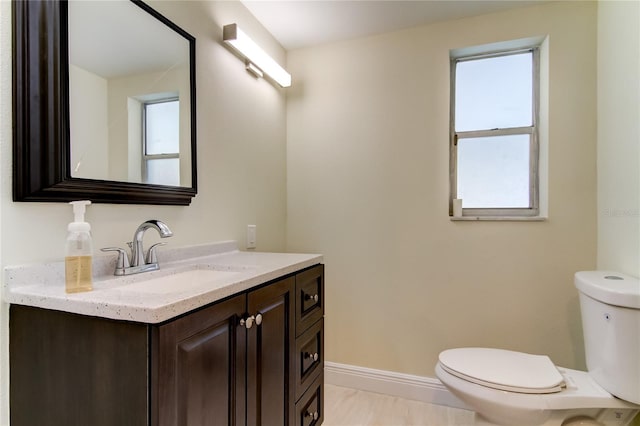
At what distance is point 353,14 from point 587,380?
80.2 inches

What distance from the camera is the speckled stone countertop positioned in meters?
0.68

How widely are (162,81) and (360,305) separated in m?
1.61

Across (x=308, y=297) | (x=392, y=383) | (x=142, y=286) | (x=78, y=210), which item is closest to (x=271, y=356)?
(x=308, y=297)

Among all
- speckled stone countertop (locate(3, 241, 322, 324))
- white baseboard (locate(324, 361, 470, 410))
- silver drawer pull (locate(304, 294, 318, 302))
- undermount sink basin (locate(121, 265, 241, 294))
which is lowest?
white baseboard (locate(324, 361, 470, 410))

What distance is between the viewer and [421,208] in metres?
1.96

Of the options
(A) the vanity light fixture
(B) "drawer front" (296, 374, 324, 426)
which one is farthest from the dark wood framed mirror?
(B) "drawer front" (296, 374, 324, 426)

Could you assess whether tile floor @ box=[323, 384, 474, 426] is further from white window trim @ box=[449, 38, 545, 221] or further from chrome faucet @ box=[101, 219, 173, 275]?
chrome faucet @ box=[101, 219, 173, 275]

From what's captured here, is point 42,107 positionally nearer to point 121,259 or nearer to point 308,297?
point 121,259

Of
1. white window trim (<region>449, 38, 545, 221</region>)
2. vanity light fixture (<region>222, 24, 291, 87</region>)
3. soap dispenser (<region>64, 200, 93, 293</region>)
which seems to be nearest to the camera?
soap dispenser (<region>64, 200, 93, 293</region>)

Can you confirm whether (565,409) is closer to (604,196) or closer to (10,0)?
(604,196)

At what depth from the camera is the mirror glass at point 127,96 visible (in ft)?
3.16

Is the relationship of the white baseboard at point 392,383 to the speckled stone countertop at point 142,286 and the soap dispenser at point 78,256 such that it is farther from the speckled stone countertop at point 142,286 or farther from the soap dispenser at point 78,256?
the soap dispenser at point 78,256

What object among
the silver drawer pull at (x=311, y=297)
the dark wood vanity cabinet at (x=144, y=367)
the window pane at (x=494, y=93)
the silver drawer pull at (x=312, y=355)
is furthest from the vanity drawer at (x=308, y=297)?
the window pane at (x=494, y=93)

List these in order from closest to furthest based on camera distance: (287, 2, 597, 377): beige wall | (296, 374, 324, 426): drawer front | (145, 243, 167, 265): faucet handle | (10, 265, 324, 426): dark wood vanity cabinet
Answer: (10, 265, 324, 426): dark wood vanity cabinet < (145, 243, 167, 265): faucet handle < (296, 374, 324, 426): drawer front < (287, 2, 597, 377): beige wall
